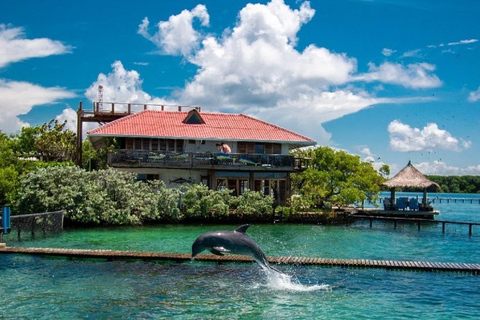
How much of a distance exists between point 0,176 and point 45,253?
15.6 meters

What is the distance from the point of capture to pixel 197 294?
1398cm

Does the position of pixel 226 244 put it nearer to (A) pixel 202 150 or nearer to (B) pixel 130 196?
(B) pixel 130 196

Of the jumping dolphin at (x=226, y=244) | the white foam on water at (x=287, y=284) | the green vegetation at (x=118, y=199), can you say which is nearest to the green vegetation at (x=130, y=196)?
the green vegetation at (x=118, y=199)

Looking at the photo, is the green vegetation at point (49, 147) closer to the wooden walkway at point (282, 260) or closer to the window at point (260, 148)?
the window at point (260, 148)

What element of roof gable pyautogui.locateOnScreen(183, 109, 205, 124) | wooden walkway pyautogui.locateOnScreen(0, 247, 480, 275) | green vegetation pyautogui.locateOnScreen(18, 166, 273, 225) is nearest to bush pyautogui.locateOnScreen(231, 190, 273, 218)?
green vegetation pyautogui.locateOnScreen(18, 166, 273, 225)

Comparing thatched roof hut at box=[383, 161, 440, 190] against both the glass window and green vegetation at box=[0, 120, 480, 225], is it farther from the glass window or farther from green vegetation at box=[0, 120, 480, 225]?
the glass window

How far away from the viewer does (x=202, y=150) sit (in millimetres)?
39438

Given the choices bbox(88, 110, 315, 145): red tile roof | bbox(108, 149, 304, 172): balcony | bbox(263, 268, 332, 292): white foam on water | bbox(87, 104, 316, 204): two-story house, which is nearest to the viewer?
bbox(263, 268, 332, 292): white foam on water

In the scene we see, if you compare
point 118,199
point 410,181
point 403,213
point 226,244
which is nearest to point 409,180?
point 410,181

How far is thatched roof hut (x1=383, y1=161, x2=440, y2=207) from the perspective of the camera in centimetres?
4297

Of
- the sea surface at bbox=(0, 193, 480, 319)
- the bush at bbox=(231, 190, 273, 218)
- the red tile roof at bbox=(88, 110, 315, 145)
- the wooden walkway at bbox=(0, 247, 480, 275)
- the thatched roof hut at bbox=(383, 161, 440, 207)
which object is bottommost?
the sea surface at bbox=(0, 193, 480, 319)

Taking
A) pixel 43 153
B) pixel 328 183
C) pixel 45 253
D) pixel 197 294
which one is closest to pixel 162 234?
pixel 45 253

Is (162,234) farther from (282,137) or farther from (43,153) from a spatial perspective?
(43,153)

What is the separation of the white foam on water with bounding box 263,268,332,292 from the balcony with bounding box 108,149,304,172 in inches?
824
